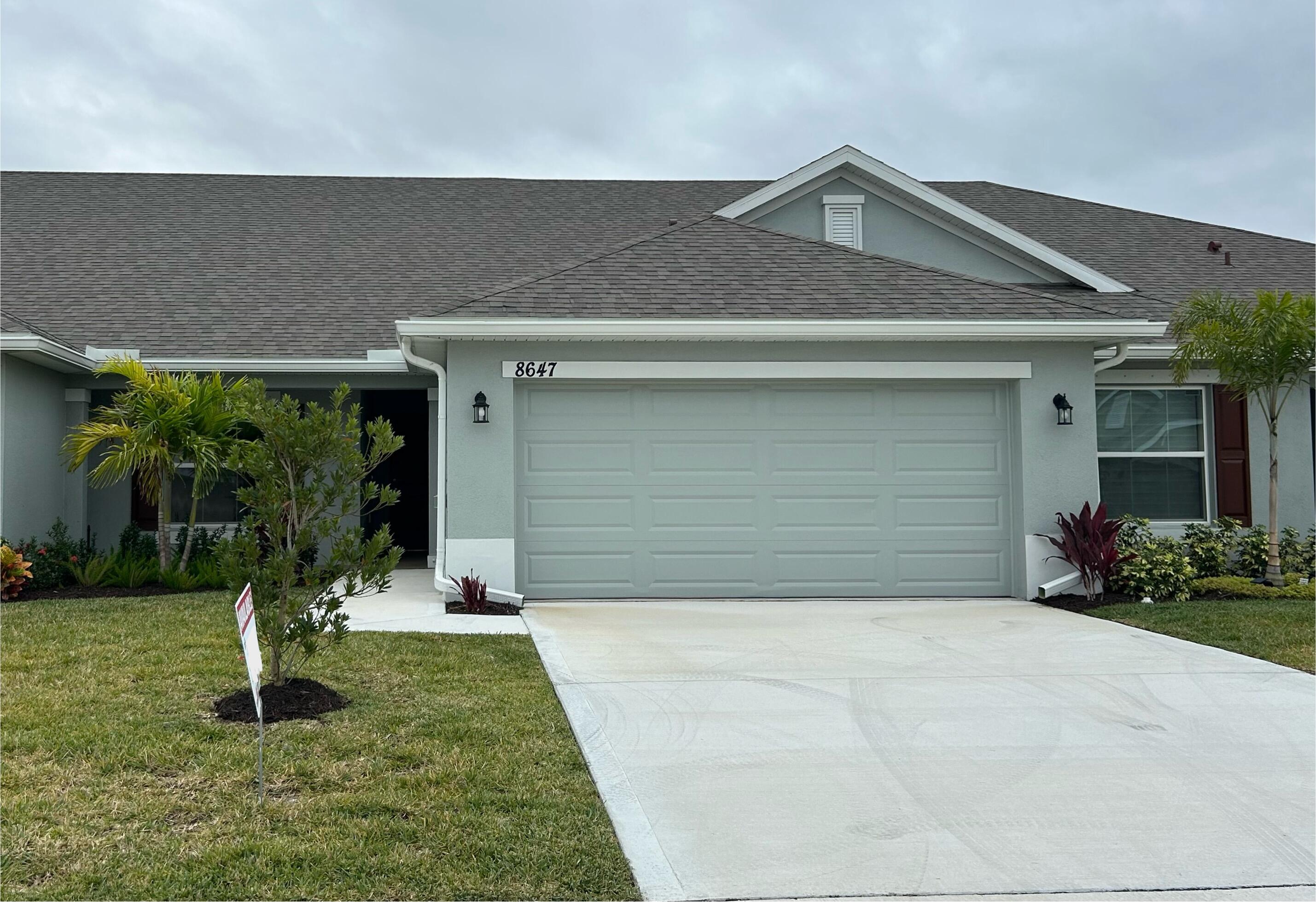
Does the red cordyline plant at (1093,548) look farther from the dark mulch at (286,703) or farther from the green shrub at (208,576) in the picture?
the green shrub at (208,576)

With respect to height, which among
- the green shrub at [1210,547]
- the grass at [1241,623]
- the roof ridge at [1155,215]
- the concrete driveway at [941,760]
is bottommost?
the concrete driveway at [941,760]

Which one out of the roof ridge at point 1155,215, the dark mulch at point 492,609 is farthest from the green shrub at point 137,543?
the roof ridge at point 1155,215

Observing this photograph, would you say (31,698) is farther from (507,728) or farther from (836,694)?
(836,694)

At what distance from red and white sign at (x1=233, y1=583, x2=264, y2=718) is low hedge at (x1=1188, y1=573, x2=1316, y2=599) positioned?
922 centimetres

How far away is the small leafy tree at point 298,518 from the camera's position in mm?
5633

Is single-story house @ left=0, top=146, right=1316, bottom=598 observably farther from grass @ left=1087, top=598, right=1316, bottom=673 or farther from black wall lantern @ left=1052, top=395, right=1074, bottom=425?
grass @ left=1087, top=598, right=1316, bottom=673

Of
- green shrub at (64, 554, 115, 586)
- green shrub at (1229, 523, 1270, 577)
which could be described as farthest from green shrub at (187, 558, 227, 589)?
green shrub at (1229, 523, 1270, 577)

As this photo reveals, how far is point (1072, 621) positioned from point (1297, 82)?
30.2ft

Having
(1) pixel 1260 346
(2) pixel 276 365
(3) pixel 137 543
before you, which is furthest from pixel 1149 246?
(3) pixel 137 543

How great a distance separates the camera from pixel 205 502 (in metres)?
13.6

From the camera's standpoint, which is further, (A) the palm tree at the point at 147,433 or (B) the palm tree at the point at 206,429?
(B) the palm tree at the point at 206,429

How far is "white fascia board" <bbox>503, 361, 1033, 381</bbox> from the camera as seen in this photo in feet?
34.0

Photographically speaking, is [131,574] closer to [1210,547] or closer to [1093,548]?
[1093,548]

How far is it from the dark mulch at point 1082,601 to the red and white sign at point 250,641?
25.6 ft
